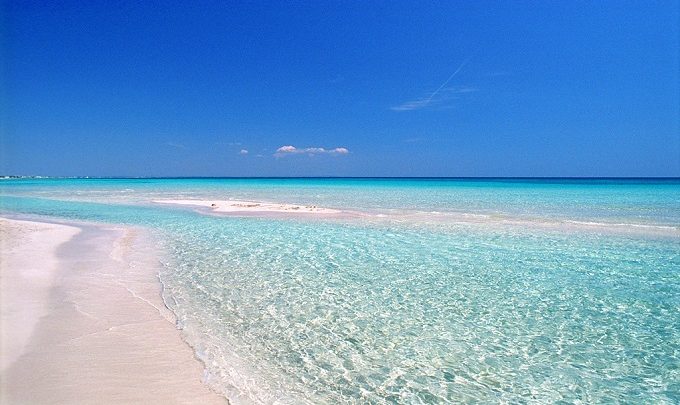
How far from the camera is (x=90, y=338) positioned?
5434 millimetres

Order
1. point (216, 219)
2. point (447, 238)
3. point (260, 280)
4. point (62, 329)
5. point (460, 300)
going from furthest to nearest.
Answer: point (216, 219), point (447, 238), point (260, 280), point (460, 300), point (62, 329)

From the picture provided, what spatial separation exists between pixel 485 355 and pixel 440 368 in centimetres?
78

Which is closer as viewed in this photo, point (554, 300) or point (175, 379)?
point (175, 379)

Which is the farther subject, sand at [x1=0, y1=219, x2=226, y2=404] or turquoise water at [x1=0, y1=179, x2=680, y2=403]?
turquoise water at [x1=0, y1=179, x2=680, y2=403]

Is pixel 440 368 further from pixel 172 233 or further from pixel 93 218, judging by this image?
pixel 93 218

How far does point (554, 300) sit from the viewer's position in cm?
745

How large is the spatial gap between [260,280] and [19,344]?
427cm

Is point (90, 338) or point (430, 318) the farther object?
point (430, 318)

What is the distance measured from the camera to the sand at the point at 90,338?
4164 mm

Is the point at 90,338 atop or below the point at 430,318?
atop

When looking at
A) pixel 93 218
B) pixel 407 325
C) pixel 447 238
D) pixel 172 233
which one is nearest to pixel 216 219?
pixel 172 233

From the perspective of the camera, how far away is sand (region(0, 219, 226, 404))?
416cm

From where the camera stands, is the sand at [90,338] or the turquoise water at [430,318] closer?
the sand at [90,338]

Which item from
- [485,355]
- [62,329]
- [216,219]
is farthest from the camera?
[216,219]
